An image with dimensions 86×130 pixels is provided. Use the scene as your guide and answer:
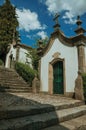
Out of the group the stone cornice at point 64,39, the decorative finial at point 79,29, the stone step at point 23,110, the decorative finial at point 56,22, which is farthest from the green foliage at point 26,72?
the stone step at point 23,110

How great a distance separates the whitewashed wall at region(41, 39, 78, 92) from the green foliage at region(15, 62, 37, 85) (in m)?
1.03

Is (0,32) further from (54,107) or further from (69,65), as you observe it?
(54,107)

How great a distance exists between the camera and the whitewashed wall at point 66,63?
1126 centimetres

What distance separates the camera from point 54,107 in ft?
20.8

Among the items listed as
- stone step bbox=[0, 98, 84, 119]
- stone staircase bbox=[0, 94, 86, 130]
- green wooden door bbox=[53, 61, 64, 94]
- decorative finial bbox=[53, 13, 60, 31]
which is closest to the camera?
stone staircase bbox=[0, 94, 86, 130]

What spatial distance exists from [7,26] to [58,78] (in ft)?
56.2

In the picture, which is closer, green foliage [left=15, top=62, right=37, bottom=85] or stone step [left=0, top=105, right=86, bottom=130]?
stone step [left=0, top=105, right=86, bottom=130]

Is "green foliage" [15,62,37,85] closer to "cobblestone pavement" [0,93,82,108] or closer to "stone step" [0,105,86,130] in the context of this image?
"cobblestone pavement" [0,93,82,108]

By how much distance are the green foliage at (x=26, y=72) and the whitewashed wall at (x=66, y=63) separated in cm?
103

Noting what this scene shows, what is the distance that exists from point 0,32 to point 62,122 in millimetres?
22445

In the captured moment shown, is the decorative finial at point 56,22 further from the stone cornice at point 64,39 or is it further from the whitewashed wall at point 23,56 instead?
the whitewashed wall at point 23,56

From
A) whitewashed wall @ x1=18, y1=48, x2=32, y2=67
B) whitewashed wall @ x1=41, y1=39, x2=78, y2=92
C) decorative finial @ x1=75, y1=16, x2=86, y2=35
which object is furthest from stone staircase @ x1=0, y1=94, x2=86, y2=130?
whitewashed wall @ x1=18, y1=48, x2=32, y2=67

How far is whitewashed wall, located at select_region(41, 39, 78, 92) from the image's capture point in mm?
11258

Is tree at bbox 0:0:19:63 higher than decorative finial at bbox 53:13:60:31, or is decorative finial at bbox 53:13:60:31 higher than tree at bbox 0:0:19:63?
tree at bbox 0:0:19:63
